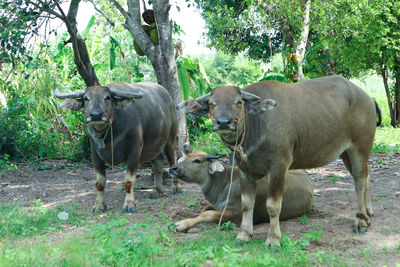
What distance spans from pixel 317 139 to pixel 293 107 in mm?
477

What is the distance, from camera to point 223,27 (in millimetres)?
14609

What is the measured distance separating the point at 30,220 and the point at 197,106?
2650 mm

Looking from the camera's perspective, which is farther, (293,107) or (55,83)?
(55,83)

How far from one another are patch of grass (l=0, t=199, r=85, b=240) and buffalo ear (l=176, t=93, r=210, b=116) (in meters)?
2.15

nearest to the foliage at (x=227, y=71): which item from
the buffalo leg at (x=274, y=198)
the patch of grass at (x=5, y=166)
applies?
the patch of grass at (x=5, y=166)

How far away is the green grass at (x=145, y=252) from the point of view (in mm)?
3684

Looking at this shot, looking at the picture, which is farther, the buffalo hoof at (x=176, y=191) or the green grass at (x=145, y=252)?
the buffalo hoof at (x=176, y=191)

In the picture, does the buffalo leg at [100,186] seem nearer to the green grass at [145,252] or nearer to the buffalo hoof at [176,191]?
the green grass at [145,252]

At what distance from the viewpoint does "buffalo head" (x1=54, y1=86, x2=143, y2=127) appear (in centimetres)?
552

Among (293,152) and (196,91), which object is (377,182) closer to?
(293,152)

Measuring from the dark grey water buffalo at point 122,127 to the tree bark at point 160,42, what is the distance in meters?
1.00

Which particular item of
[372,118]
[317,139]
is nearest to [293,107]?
[317,139]

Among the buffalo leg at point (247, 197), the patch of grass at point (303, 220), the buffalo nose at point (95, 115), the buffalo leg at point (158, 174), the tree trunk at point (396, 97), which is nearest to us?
the buffalo leg at point (247, 197)

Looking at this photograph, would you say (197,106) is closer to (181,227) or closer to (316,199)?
(181,227)
